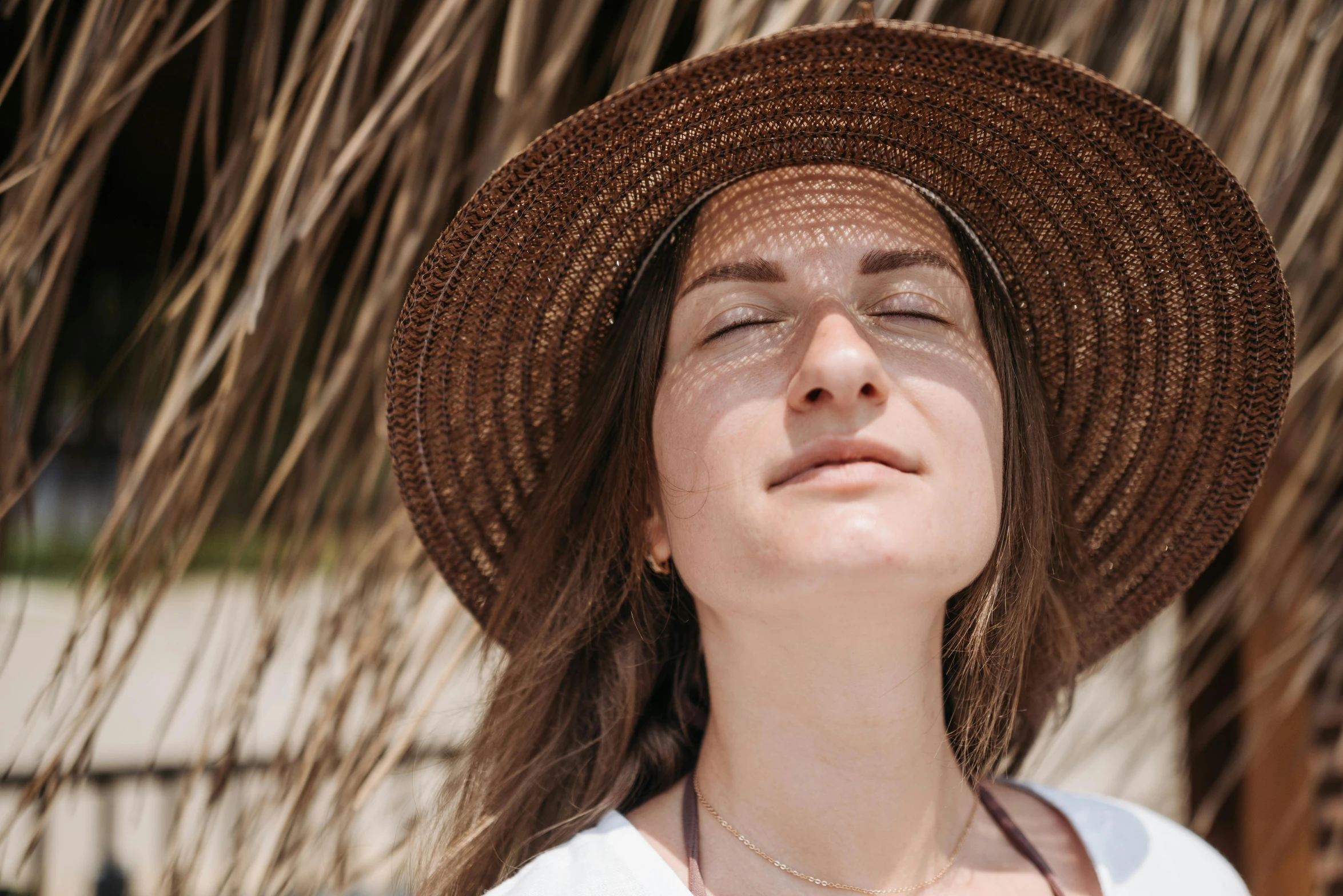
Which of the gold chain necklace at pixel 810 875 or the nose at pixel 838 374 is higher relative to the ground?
the nose at pixel 838 374

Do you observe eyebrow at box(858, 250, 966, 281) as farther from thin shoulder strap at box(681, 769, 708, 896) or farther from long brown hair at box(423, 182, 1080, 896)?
thin shoulder strap at box(681, 769, 708, 896)

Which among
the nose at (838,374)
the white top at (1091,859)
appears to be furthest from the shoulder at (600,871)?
the nose at (838,374)

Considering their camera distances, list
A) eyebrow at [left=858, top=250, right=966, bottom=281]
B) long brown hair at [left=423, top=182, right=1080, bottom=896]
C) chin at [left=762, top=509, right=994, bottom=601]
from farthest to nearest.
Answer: long brown hair at [left=423, top=182, right=1080, bottom=896]
eyebrow at [left=858, top=250, right=966, bottom=281]
chin at [left=762, top=509, right=994, bottom=601]

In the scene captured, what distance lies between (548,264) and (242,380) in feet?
1.30

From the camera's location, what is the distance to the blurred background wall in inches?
41.4

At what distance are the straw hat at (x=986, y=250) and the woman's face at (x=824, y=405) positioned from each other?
3.0 inches

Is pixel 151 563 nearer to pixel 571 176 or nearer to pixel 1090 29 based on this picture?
pixel 571 176

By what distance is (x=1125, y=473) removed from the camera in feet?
3.90

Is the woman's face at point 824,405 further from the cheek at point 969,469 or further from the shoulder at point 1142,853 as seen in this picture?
the shoulder at point 1142,853

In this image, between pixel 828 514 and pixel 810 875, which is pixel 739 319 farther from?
pixel 810 875

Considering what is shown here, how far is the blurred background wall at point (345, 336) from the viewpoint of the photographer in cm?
105

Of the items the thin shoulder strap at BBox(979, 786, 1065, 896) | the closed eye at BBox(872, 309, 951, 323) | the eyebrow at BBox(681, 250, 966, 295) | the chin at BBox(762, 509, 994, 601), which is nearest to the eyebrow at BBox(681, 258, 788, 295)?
the eyebrow at BBox(681, 250, 966, 295)

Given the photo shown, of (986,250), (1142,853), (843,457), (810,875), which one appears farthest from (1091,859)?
(986,250)

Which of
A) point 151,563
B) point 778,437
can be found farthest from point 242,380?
point 778,437
